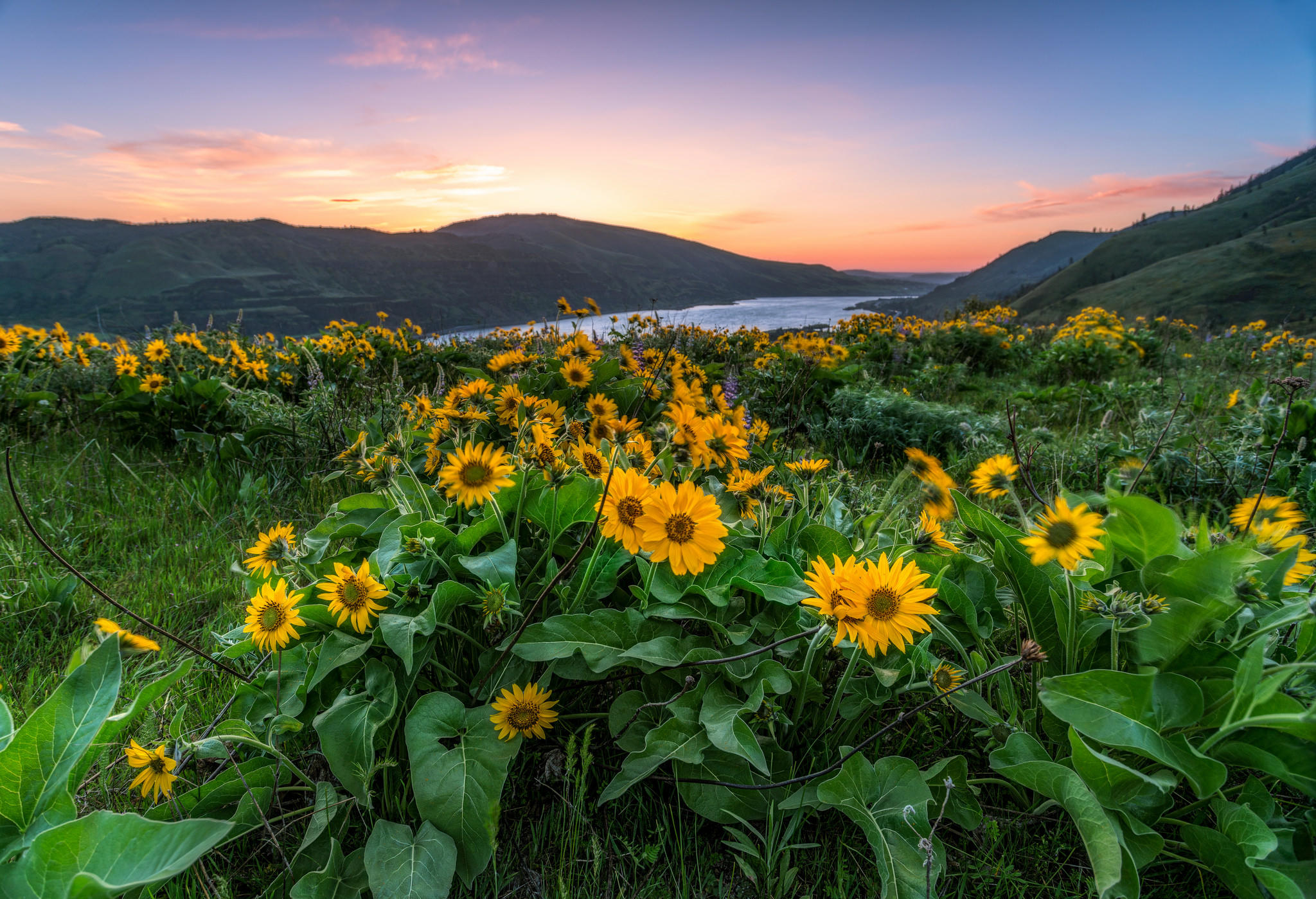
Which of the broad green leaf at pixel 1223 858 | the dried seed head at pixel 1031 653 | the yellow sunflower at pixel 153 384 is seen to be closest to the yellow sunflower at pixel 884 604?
the dried seed head at pixel 1031 653

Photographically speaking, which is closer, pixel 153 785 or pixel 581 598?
pixel 153 785

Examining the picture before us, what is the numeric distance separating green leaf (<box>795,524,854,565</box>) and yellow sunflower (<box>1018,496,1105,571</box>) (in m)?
0.46

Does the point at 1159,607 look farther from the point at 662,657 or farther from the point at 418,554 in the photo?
the point at 418,554

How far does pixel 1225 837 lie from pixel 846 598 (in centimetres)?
76

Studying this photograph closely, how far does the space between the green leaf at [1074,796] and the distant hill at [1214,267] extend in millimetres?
34673

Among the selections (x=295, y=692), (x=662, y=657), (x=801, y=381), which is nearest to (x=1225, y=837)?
(x=662, y=657)

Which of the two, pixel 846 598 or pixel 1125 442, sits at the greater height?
pixel 846 598

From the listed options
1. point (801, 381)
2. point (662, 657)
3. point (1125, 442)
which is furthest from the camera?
point (801, 381)

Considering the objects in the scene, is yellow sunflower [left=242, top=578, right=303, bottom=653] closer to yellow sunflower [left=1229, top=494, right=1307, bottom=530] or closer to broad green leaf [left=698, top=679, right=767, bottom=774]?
broad green leaf [left=698, top=679, right=767, bottom=774]

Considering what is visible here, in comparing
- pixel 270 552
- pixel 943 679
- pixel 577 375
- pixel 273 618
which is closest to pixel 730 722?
pixel 943 679

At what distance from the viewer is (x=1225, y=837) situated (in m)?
1.04

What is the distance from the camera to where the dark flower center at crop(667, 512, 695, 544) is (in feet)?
3.89

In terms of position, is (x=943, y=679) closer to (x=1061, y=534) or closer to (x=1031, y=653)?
(x=1031, y=653)

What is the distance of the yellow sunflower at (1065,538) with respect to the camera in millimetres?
1089
